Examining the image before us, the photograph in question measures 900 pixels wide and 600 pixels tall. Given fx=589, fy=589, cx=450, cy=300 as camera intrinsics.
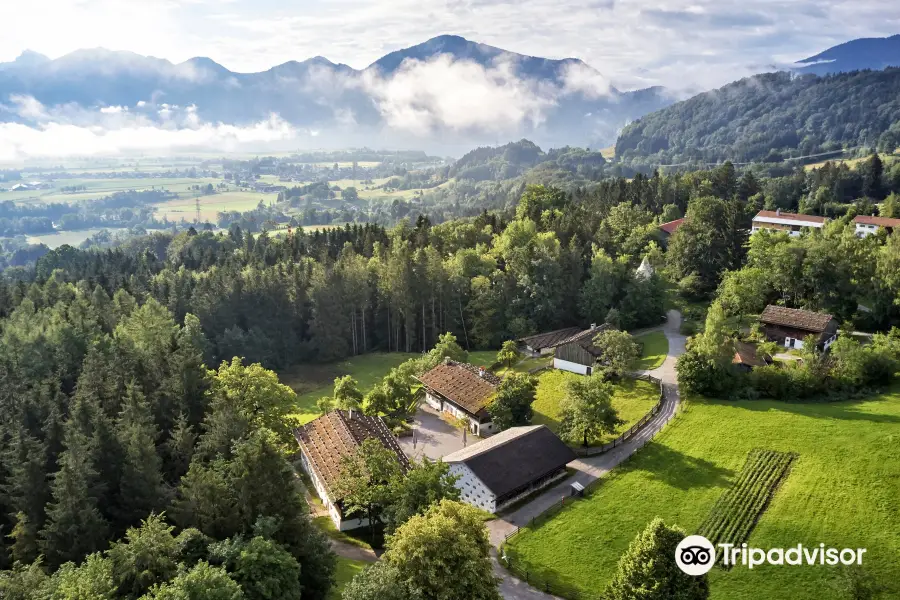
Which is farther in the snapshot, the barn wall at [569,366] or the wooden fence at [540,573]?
the barn wall at [569,366]

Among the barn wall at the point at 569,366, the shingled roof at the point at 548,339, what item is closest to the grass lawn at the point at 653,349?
the barn wall at the point at 569,366

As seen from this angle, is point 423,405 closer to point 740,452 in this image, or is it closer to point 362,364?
point 362,364

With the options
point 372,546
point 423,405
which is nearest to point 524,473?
point 372,546

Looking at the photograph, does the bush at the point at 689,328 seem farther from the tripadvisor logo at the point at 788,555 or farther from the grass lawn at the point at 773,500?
the tripadvisor logo at the point at 788,555

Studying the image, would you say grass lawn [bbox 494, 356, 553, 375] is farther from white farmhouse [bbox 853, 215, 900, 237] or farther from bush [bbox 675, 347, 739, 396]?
white farmhouse [bbox 853, 215, 900, 237]

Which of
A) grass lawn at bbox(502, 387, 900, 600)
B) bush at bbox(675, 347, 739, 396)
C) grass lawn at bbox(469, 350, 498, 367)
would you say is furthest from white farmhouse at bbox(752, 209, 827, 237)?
grass lawn at bbox(502, 387, 900, 600)
